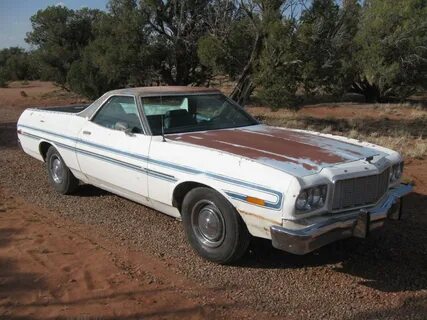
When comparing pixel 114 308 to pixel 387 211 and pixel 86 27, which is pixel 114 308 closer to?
pixel 387 211

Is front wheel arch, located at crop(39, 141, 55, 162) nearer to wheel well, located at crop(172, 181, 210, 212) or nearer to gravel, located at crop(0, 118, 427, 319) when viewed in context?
gravel, located at crop(0, 118, 427, 319)

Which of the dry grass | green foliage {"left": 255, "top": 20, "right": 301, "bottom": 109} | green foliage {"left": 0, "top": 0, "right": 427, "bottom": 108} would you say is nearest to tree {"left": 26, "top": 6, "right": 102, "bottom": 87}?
green foliage {"left": 0, "top": 0, "right": 427, "bottom": 108}

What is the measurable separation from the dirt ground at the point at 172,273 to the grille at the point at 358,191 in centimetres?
63

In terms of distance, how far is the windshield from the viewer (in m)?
5.41

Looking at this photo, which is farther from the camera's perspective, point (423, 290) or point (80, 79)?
point (80, 79)

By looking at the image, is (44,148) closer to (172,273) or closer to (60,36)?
(172,273)

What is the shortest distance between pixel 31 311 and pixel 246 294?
1.58 meters

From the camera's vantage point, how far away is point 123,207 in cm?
626

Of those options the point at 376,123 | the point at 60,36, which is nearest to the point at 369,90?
the point at 376,123

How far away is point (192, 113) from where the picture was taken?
224 inches

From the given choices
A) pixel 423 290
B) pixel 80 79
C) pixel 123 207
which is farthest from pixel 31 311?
pixel 80 79

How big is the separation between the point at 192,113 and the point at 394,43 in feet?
53.3

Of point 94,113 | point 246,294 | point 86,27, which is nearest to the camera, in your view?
point 246,294

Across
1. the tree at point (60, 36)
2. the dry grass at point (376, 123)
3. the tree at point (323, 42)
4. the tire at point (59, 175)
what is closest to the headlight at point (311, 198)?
the tire at point (59, 175)
